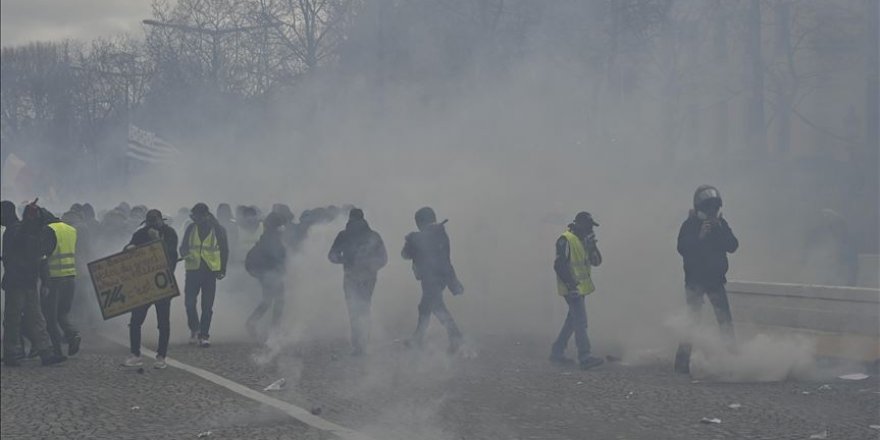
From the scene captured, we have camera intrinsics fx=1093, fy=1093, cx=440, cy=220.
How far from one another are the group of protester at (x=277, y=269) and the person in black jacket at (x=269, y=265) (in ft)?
0.03

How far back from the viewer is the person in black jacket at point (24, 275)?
9.15 metres

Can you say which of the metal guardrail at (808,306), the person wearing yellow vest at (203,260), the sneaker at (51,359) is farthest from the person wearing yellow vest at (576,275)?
the sneaker at (51,359)

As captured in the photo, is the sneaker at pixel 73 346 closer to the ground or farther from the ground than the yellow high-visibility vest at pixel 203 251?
closer to the ground

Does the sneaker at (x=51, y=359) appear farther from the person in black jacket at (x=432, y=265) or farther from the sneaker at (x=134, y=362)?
the person in black jacket at (x=432, y=265)

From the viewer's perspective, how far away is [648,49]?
11039mm

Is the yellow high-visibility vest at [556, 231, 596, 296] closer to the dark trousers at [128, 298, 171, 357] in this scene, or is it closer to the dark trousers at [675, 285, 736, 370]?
the dark trousers at [675, 285, 736, 370]

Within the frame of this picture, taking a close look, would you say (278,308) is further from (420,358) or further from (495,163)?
(495,163)

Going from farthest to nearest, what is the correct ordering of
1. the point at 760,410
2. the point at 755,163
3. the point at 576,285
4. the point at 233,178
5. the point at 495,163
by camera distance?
the point at 233,178 < the point at 495,163 < the point at 755,163 < the point at 576,285 < the point at 760,410

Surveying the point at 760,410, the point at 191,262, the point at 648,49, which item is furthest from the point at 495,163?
the point at 760,410

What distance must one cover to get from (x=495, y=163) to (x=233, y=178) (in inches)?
262

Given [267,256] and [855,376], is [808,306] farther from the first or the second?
[267,256]

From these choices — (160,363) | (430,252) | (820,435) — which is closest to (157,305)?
(160,363)

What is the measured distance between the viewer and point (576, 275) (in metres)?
9.34

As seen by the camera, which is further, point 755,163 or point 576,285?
point 755,163
